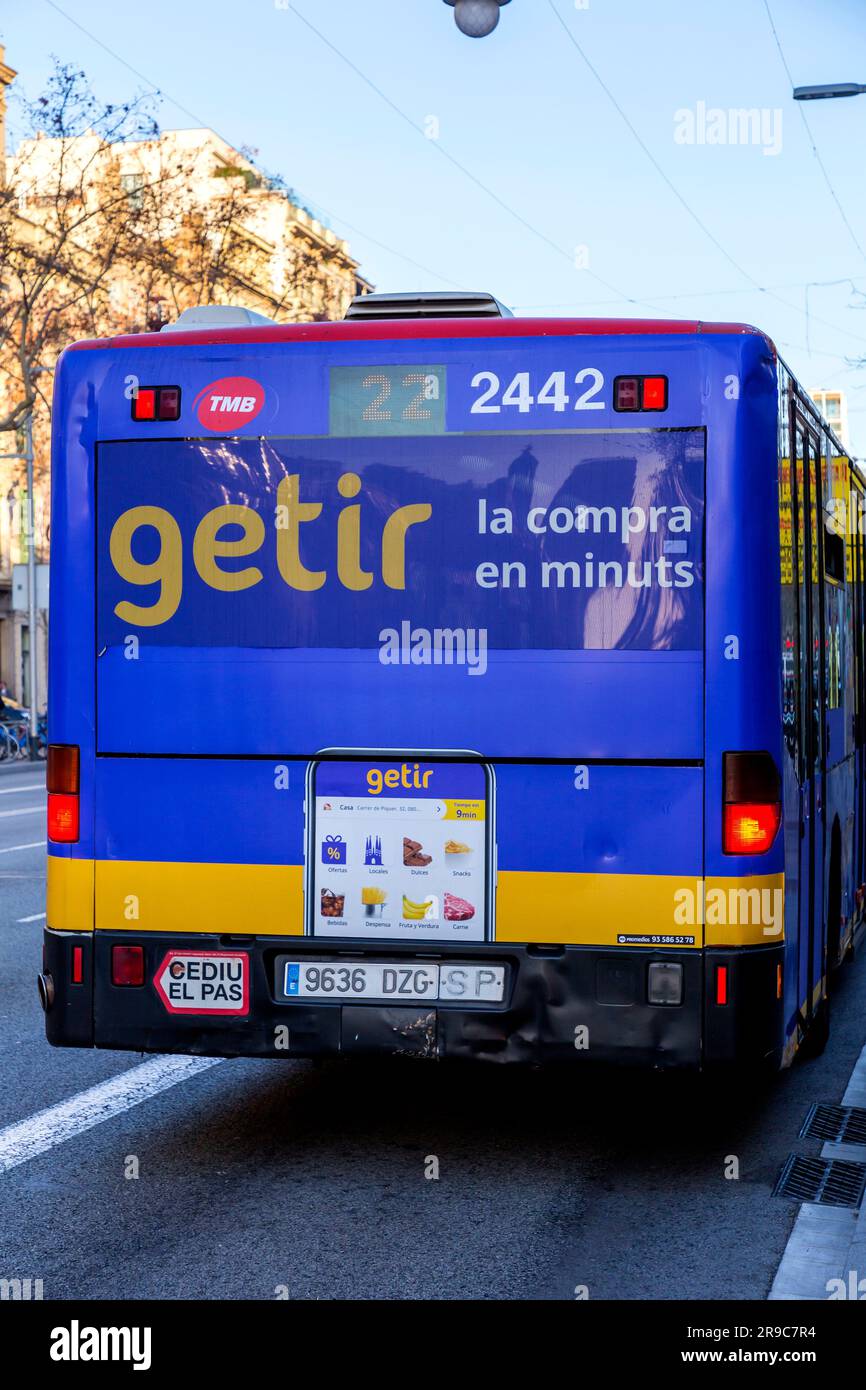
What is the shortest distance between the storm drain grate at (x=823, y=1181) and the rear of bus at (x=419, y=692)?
0.61 m

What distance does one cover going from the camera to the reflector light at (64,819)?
6.03m

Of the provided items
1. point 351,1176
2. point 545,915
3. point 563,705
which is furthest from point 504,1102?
point 563,705

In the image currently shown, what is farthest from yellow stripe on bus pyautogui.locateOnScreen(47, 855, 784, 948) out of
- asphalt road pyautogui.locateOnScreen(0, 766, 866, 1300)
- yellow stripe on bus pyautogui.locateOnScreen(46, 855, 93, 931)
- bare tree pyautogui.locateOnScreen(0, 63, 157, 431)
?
bare tree pyautogui.locateOnScreen(0, 63, 157, 431)

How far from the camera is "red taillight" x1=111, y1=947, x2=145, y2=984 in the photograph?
5930mm

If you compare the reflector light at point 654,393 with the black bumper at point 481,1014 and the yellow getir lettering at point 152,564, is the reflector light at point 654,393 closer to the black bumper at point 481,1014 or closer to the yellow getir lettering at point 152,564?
the yellow getir lettering at point 152,564

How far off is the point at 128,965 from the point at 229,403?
1.90 meters

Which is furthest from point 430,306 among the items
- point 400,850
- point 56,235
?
point 56,235

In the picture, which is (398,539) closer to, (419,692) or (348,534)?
(348,534)

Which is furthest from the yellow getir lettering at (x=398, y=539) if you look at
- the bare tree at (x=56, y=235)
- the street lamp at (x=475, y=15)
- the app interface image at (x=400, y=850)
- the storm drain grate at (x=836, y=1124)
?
the bare tree at (x=56, y=235)

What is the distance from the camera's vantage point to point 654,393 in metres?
5.62

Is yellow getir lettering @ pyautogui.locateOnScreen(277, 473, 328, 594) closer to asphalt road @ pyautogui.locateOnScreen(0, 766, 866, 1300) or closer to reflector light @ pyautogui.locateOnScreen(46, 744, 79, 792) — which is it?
reflector light @ pyautogui.locateOnScreen(46, 744, 79, 792)

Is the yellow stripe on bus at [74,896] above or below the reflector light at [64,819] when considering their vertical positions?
below

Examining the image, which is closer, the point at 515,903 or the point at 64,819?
the point at 515,903

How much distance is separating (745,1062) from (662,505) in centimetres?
178
